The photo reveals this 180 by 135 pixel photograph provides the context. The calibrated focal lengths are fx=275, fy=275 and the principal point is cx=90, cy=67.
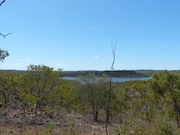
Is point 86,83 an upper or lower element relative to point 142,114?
upper

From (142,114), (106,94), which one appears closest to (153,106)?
(142,114)

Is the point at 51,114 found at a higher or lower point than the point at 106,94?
lower

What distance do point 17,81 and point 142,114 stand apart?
1213 centimetres

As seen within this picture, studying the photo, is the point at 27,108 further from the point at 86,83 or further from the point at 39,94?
the point at 86,83

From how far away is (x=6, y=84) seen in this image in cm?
2459

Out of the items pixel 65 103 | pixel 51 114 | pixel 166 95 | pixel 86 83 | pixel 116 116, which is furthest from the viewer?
pixel 65 103

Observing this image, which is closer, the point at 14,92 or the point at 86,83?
the point at 86,83

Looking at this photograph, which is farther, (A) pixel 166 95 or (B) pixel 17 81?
(B) pixel 17 81

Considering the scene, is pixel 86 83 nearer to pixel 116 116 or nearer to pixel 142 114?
pixel 116 116

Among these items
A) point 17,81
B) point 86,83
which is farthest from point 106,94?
point 17,81

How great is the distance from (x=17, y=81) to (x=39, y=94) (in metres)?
3.61

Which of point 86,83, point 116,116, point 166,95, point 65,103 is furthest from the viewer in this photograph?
point 65,103

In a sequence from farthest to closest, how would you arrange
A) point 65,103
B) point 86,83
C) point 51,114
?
point 65,103, point 86,83, point 51,114

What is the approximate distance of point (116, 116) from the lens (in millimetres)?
26203
